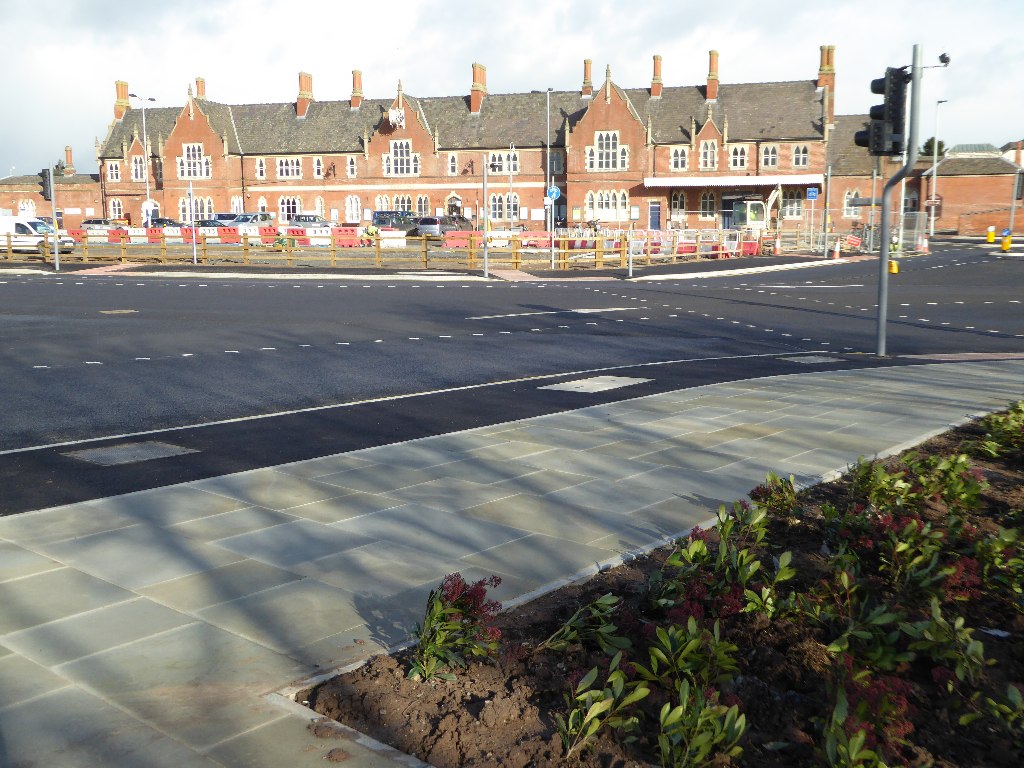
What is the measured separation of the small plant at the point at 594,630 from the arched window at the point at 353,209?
78.9 metres

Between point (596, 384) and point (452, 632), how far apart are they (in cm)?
872

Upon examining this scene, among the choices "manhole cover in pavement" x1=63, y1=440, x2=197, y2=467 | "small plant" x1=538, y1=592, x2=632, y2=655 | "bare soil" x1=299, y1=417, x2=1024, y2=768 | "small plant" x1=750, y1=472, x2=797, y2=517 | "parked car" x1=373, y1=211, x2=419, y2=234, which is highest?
"parked car" x1=373, y1=211, x2=419, y2=234

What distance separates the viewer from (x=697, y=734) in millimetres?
3254

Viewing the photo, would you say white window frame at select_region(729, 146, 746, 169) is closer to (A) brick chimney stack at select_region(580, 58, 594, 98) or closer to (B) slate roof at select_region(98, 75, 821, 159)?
(B) slate roof at select_region(98, 75, 821, 159)

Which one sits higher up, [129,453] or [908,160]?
[908,160]

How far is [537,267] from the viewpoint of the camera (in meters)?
43.6

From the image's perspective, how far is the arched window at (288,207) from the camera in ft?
269

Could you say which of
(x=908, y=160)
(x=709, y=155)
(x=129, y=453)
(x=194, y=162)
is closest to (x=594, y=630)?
(x=129, y=453)

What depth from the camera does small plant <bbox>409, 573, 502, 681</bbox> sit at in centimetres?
405

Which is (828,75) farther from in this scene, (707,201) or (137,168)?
(137,168)

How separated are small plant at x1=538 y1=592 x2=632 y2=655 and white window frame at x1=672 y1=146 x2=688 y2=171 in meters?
71.3

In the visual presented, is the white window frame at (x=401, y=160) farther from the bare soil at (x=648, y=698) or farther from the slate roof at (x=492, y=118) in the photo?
the bare soil at (x=648, y=698)

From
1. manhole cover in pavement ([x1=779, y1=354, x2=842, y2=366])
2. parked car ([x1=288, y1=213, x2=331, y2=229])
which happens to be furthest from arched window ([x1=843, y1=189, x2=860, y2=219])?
manhole cover in pavement ([x1=779, y1=354, x2=842, y2=366])

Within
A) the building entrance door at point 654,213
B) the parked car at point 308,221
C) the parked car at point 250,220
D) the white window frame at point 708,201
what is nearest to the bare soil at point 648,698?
the parked car at point 308,221
